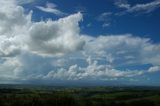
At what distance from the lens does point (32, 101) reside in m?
174

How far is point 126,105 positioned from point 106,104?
1318 cm

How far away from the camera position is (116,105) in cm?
18388

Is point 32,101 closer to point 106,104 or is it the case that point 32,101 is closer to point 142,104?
point 106,104

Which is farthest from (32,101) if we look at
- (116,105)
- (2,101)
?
(116,105)

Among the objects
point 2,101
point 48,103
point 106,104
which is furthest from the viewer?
point 106,104

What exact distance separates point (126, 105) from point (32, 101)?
61.1 metres

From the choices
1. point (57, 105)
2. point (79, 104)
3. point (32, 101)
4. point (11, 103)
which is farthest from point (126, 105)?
point (11, 103)

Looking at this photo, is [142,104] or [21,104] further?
[142,104]

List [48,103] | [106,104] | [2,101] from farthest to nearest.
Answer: [106,104] → [48,103] → [2,101]

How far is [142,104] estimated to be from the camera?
622 ft

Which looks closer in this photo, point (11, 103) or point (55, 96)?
point (11, 103)

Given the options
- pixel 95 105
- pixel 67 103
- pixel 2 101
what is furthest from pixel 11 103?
pixel 95 105

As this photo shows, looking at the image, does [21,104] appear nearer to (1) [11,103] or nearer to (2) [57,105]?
(1) [11,103]

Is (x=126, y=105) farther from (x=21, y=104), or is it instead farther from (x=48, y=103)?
(x=21, y=104)
